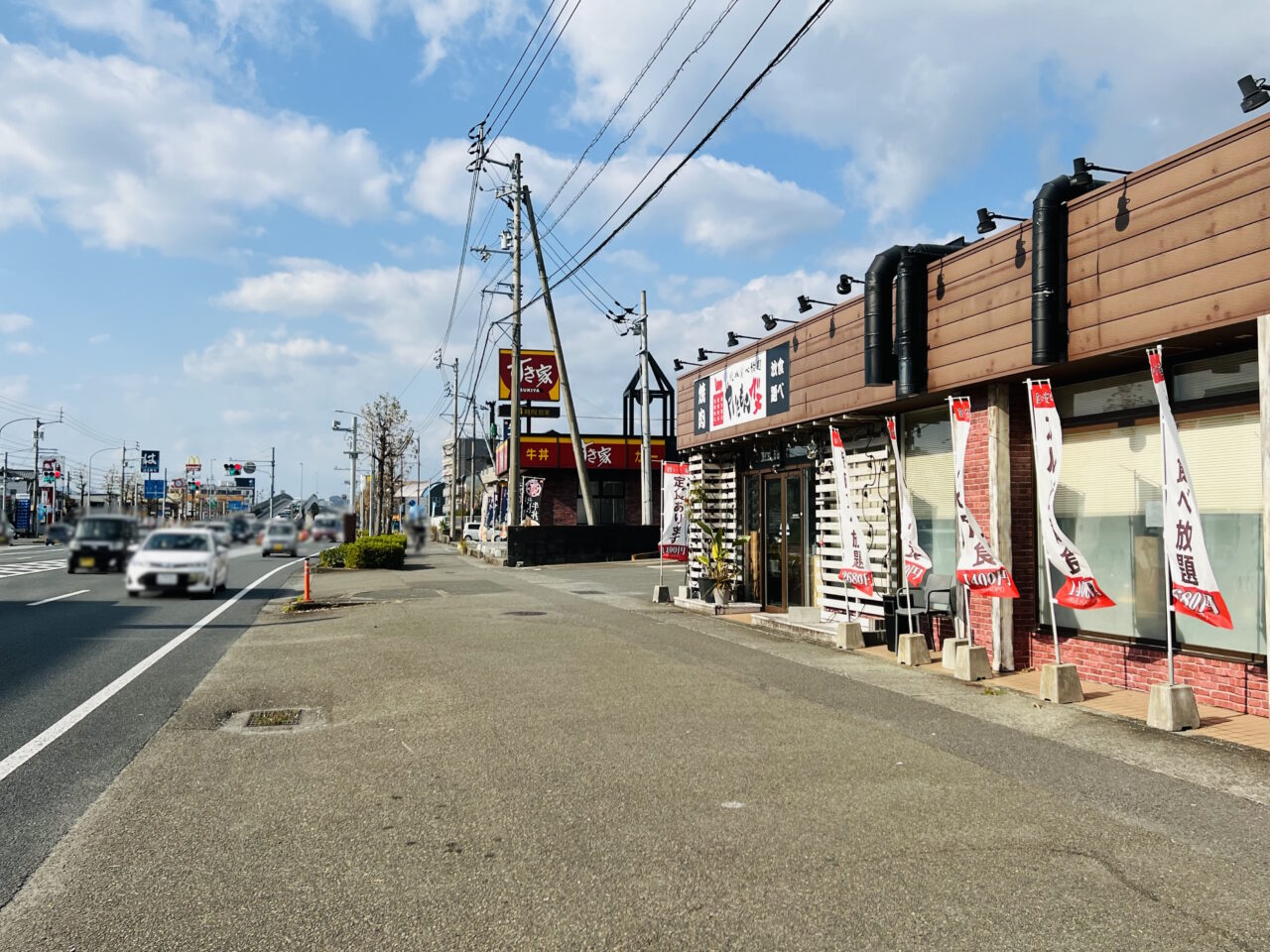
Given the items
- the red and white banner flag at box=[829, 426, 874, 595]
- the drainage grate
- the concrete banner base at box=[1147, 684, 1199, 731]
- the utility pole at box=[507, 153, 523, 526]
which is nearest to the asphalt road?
the drainage grate

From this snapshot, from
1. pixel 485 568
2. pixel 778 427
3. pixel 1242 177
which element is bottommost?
A: pixel 485 568

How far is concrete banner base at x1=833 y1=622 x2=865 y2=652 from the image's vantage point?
12.6 meters

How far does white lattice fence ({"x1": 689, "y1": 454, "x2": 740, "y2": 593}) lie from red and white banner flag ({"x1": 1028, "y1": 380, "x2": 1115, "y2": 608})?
9123 mm

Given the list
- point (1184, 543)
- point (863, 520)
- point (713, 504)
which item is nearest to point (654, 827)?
point (1184, 543)

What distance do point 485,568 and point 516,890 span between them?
96.1ft

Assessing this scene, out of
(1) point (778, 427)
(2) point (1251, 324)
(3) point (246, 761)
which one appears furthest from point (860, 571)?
(3) point (246, 761)

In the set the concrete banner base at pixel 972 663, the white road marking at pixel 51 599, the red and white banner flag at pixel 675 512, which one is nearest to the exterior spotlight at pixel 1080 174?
the concrete banner base at pixel 972 663

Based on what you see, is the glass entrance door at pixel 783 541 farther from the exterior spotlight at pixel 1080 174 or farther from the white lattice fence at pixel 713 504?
the exterior spotlight at pixel 1080 174

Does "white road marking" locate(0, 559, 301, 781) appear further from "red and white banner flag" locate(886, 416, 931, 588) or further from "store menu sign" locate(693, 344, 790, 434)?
"store menu sign" locate(693, 344, 790, 434)

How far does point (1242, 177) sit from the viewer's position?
25.1 ft

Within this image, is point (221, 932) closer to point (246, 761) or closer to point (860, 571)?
point (246, 761)

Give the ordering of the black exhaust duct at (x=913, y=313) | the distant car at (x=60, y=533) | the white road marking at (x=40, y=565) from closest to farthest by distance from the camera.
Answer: the distant car at (x=60, y=533) → the white road marking at (x=40, y=565) → the black exhaust duct at (x=913, y=313)

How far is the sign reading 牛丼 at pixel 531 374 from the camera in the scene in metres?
38.1

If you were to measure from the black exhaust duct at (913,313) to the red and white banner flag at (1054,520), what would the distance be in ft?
7.75
